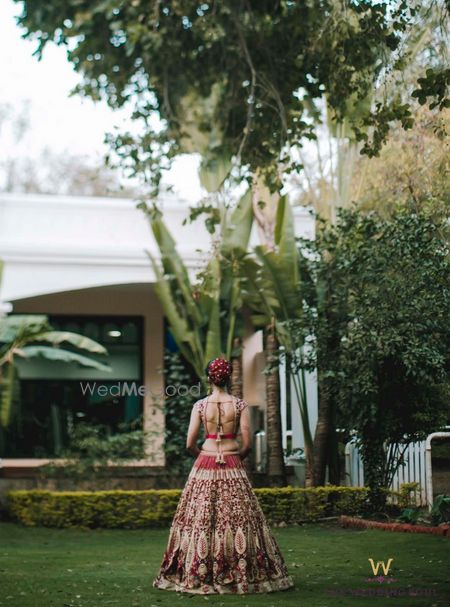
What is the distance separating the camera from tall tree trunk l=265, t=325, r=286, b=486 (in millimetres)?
15180

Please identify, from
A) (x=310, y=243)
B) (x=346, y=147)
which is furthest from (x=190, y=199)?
(x=310, y=243)

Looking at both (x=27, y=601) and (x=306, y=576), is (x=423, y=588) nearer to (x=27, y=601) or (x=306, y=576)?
(x=306, y=576)

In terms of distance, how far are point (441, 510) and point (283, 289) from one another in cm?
438

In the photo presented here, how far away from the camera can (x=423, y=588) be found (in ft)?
25.4

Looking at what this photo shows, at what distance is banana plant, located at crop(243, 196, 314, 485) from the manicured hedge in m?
0.67

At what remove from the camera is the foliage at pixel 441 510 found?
1123 cm

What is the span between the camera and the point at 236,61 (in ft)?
37.7

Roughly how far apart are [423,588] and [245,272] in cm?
789

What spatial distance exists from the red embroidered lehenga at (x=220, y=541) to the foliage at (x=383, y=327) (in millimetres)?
5235

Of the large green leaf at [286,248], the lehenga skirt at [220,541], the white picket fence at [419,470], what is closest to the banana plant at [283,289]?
the large green leaf at [286,248]

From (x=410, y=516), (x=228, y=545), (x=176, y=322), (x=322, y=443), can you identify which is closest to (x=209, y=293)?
(x=176, y=322)

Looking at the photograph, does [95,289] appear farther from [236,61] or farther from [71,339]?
[236,61]

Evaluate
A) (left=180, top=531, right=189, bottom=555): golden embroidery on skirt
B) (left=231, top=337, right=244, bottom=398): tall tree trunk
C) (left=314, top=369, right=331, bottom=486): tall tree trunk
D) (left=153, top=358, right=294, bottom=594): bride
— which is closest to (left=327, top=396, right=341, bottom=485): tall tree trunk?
(left=314, top=369, right=331, bottom=486): tall tree trunk

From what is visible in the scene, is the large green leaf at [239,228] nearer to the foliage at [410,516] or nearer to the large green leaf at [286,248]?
the large green leaf at [286,248]
